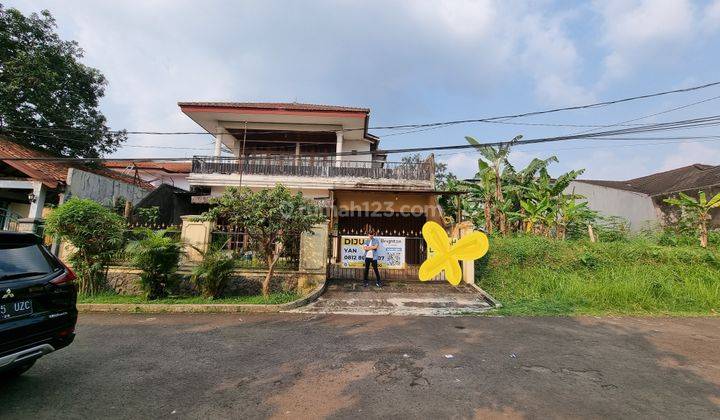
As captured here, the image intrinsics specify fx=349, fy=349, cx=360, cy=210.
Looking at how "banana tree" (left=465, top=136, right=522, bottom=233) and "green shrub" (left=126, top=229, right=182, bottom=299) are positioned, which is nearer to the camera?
"green shrub" (left=126, top=229, right=182, bottom=299)

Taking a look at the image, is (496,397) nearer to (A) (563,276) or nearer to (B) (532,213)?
(A) (563,276)

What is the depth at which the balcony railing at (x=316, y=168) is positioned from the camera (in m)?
13.9

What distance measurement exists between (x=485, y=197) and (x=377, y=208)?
4170 millimetres

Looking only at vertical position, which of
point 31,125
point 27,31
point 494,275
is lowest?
point 494,275

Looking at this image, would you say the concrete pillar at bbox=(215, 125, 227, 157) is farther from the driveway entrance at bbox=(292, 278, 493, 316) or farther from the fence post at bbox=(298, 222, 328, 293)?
the driveway entrance at bbox=(292, 278, 493, 316)

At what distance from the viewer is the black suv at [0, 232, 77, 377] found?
2.88 metres

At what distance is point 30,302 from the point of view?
307 centimetres

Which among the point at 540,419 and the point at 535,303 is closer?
the point at 540,419

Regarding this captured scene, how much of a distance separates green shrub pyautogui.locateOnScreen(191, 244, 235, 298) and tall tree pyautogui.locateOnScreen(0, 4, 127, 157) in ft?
37.5

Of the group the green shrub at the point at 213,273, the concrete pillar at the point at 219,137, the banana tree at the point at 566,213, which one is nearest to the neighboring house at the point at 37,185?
the concrete pillar at the point at 219,137

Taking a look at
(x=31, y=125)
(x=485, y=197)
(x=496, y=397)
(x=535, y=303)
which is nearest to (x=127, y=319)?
(x=496, y=397)

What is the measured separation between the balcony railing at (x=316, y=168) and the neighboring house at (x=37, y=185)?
11.2ft

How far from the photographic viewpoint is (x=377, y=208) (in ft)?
45.1

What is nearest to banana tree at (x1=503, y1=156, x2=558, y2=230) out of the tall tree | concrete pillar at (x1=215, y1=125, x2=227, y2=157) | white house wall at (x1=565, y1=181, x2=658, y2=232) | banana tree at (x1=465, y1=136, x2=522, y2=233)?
banana tree at (x1=465, y1=136, x2=522, y2=233)
